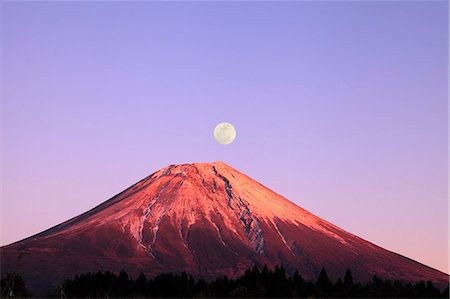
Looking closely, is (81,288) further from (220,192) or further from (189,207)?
(220,192)

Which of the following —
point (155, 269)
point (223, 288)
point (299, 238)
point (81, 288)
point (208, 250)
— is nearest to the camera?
point (223, 288)

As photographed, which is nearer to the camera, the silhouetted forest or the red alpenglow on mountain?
the silhouetted forest

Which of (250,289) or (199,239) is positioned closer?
(250,289)

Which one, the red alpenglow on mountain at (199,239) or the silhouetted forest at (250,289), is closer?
the silhouetted forest at (250,289)

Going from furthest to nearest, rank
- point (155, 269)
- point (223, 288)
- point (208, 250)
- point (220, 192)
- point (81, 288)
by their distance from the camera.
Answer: point (220, 192) → point (208, 250) → point (155, 269) → point (81, 288) → point (223, 288)

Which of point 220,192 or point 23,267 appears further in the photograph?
point 220,192

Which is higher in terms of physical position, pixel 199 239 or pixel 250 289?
pixel 199 239

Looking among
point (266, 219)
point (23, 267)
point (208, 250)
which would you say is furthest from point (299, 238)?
point (23, 267)

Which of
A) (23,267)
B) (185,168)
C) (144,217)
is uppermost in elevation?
(185,168)
